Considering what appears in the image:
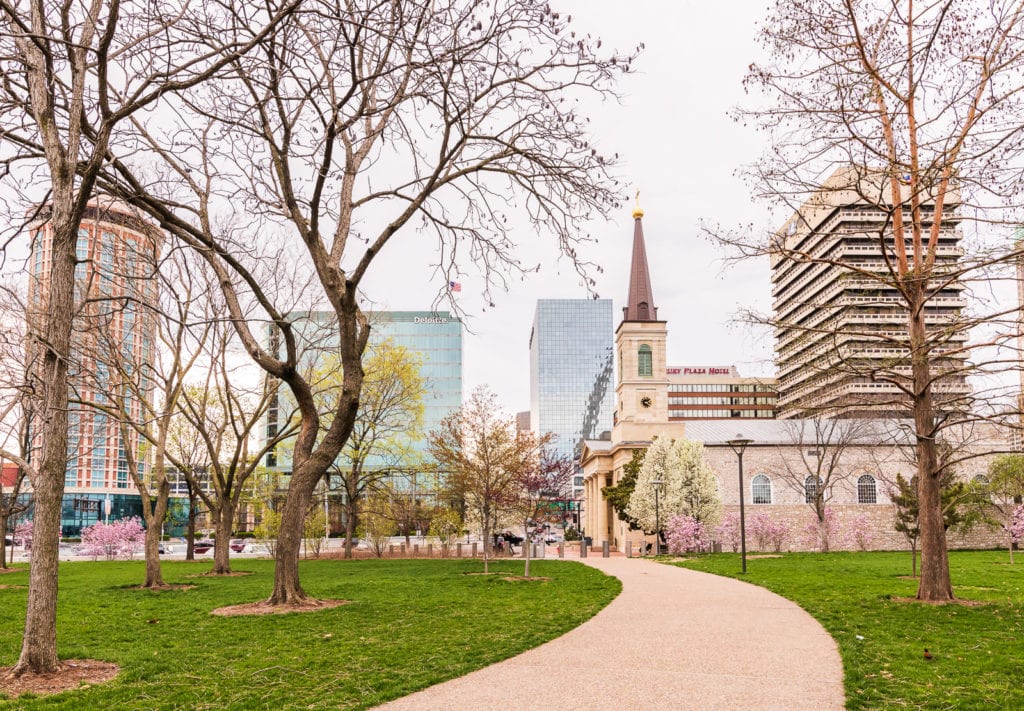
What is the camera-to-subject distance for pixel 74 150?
9055 millimetres

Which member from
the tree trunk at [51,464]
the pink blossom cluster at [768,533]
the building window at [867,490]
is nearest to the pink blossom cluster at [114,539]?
the pink blossom cluster at [768,533]

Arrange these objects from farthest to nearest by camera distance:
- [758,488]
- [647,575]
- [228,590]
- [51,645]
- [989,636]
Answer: [758,488] → [647,575] → [228,590] → [989,636] → [51,645]

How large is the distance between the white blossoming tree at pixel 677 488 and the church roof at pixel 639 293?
14.7 metres

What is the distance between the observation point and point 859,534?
47906 millimetres

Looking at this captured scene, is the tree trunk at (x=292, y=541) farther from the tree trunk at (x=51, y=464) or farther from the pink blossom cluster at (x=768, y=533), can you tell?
the pink blossom cluster at (x=768, y=533)

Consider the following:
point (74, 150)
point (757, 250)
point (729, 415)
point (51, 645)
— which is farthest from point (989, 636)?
point (729, 415)

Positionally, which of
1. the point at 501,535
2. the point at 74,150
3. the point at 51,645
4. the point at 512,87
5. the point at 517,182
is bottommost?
the point at 501,535

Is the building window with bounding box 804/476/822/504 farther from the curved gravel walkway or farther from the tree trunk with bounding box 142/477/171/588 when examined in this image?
the tree trunk with bounding box 142/477/171/588

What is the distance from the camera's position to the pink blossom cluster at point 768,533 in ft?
145

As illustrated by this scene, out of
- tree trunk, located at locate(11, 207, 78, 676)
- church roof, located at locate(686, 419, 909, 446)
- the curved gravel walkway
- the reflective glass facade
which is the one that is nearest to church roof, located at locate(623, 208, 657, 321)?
church roof, located at locate(686, 419, 909, 446)

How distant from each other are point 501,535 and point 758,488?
53.3 ft

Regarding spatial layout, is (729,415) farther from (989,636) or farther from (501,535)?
(989,636)

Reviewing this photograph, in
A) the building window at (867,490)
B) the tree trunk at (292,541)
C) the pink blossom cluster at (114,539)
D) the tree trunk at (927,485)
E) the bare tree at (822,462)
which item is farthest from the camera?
the building window at (867,490)

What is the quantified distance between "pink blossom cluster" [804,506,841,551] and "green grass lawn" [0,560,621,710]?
98.5ft
